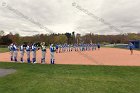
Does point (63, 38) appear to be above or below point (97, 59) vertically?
above

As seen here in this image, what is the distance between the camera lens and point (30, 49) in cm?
2416

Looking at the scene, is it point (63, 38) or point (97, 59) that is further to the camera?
point (63, 38)

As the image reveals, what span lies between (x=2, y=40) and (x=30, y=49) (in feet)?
→ 248

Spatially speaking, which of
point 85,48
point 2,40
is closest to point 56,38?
point 2,40

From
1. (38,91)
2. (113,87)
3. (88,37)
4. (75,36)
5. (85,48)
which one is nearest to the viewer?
(38,91)

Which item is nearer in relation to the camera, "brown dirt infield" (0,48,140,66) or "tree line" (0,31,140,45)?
"brown dirt infield" (0,48,140,66)

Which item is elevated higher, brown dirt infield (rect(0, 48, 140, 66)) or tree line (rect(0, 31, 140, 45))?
tree line (rect(0, 31, 140, 45))

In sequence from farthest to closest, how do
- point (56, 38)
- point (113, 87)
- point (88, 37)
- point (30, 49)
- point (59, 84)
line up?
point (88, 37), point (56, 38), point (30, 49), point (59, 84), point (113, 87)

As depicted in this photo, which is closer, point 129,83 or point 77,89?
point 77,89

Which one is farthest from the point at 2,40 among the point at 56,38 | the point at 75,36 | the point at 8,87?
→ the point at 8,87

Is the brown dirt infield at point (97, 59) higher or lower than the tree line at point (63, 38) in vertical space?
lower

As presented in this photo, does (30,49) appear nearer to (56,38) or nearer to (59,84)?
(59,84)

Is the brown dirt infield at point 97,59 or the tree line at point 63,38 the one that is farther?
the tree line at point 63,38

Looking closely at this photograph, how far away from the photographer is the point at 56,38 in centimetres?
10319
